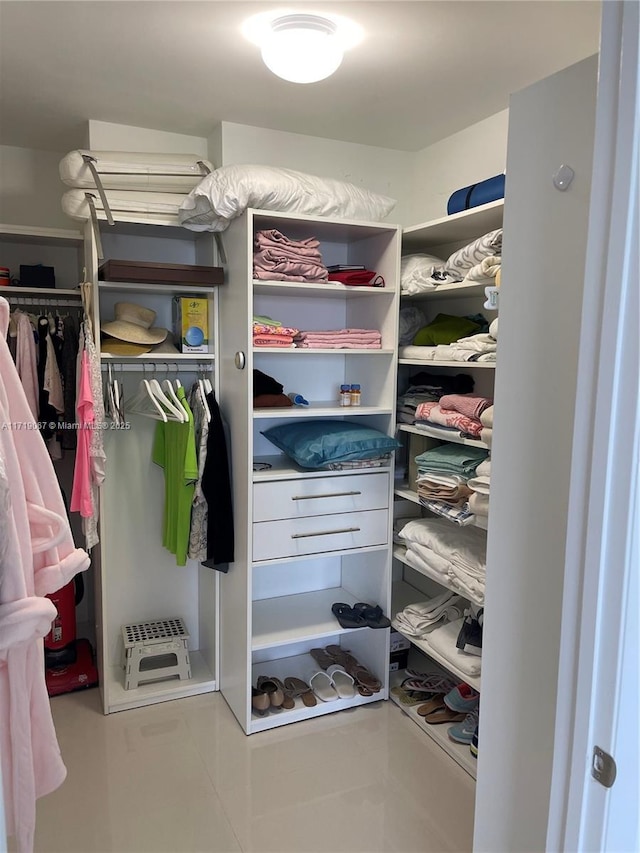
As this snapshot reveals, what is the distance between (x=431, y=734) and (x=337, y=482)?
114 cm

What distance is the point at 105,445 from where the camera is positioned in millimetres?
3047

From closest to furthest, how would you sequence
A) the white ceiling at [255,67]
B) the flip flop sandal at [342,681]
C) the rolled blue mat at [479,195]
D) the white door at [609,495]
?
the white door at [609,495]
the white ceiling at [255,67]
the rolled blue mat at [479,195]
the flip flop sandal at [342,681]

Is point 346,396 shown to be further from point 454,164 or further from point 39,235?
point 39,235

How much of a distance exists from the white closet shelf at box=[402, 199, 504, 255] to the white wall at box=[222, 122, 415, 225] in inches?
13.1

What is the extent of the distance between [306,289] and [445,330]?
0.61 m

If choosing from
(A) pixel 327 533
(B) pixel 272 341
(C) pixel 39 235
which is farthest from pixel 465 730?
(C) pixel 39 235

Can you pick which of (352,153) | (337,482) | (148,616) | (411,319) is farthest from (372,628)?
(352,153)

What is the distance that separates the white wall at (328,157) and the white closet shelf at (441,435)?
1.11 meters

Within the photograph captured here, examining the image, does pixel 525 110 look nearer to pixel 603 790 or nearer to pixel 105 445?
pixel 603 790

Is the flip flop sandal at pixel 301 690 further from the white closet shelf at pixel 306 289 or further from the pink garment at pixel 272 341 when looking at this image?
the white closet shelf at pixel 306 289

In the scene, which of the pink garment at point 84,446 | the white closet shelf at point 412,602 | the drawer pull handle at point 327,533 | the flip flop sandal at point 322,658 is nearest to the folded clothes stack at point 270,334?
the pink garment at point 84,446

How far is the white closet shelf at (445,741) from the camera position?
98.7 inches

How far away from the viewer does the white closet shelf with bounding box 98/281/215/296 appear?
2663 millimetres

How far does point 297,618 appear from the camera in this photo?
9.79 feet
